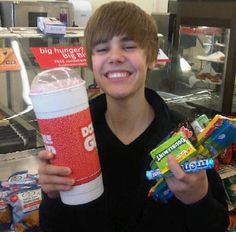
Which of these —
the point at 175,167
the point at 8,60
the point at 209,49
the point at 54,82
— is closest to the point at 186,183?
the point at 175,167

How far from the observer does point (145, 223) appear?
42.9 inches

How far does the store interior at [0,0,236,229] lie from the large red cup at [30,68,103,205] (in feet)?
1.91

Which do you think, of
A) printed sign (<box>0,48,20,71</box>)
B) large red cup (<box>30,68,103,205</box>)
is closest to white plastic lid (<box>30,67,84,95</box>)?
large red cup (<box>30,68,103,205</box>)

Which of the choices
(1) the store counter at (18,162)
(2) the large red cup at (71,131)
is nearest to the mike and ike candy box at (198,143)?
(2) the large red cup at (71,131)

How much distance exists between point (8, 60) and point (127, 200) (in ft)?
2.35

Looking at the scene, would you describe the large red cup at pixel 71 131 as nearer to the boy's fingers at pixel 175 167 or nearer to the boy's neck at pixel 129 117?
the boy's fingers at pixel 175 167

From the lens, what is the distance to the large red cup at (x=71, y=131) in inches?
31.9

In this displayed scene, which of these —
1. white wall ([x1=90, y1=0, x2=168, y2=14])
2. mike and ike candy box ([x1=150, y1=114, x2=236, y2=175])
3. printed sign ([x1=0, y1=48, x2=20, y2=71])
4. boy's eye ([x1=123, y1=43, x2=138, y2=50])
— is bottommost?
mike and ike candy box ([x1=150, y1=114, x2=236, y2=175])

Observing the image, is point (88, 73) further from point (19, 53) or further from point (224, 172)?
point (224, 172)

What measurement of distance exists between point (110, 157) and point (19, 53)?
2.07ft

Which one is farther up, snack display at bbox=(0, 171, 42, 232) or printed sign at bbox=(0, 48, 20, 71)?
printed sign at bbox=(0, 48, 20, 71)

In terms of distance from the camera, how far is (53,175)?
34.3 inches

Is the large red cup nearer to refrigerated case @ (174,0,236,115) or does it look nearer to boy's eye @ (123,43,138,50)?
boy's eye @ (123,43,138,50)

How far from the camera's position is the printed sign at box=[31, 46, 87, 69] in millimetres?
1514
